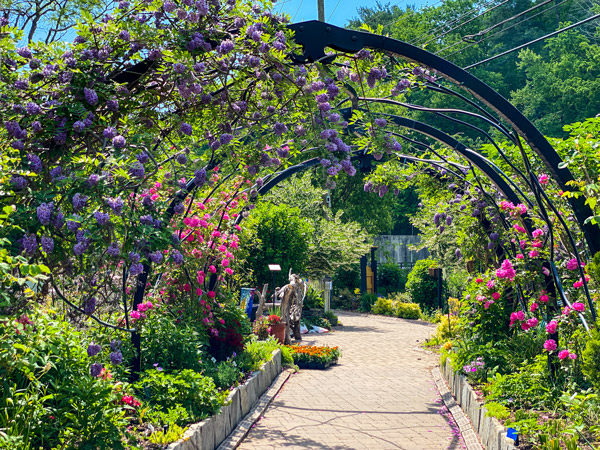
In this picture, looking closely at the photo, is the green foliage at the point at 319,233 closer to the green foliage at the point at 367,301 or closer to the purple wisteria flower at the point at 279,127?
the green foliage at the point at 367,301

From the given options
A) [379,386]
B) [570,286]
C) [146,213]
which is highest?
[146,213]

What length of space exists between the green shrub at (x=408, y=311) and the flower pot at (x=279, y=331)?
9060 millimetres

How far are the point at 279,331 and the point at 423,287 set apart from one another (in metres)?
9.85

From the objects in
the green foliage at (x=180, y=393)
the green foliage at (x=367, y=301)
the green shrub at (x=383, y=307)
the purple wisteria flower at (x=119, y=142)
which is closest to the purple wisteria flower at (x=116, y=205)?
the purple wisteria flower at (x=119, y=142)

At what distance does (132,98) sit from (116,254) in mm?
1712

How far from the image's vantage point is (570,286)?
25.5 feet

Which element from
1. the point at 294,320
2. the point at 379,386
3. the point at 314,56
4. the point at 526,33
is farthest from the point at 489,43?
the point at 314,56

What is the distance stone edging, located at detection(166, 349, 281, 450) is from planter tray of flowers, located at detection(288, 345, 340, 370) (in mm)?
1470

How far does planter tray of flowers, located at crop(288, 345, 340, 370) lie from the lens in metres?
11.9

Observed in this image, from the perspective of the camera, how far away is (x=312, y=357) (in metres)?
12.0

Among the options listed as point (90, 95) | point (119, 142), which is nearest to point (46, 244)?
point (119, 142)

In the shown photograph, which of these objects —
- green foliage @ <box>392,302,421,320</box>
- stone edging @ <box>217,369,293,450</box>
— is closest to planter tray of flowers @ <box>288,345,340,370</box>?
stone edging @ <box>217,369,293,450</box>

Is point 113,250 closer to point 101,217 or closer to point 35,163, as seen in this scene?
point 101,217

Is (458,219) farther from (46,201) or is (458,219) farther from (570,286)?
(46,201)
